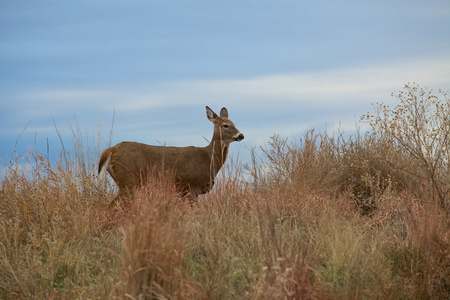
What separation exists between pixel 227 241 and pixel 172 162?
11.9 feet

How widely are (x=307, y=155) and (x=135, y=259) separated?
6813 mm

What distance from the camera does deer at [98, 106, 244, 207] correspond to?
9.15 m

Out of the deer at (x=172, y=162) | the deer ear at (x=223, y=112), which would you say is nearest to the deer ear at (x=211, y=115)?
the deer at (x=172, y=162)

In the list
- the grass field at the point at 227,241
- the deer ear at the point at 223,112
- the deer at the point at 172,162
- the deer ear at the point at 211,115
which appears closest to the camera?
the grass field at the point at 227,241

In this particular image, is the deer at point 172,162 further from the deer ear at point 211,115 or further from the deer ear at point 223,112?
the deer ear at point 223,112

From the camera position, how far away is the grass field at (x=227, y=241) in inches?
165

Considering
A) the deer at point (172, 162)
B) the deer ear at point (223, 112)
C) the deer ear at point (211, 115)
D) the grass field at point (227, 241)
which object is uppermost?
the deer ear at point (223, 112)

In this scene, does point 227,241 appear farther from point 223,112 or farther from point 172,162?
point 223,112

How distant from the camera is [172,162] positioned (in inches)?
379

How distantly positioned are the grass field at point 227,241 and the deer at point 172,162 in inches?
27.3

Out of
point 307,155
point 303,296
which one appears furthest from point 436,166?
point 303,296

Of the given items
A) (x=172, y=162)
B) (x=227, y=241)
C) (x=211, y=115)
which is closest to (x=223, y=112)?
(x=211, y=115)

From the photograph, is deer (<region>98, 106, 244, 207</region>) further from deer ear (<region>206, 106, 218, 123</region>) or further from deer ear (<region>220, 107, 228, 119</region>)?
deer ear (<region>220, 107, 228, 119</region>)

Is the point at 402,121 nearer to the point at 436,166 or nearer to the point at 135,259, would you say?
the point at 436,166
